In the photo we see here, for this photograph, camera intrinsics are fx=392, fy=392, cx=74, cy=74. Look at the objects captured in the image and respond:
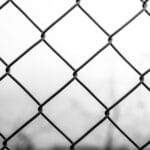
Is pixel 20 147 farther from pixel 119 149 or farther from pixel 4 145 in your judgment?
pixel 4 145

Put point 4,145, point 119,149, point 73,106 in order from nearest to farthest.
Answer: point 4,145, point 119,149, point 73,106

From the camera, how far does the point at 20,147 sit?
7.30 feet

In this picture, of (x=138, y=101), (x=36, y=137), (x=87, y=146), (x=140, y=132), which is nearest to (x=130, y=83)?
(x=138, y=101)

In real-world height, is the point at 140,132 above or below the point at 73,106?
below

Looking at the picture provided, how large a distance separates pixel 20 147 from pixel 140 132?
0.76 meters

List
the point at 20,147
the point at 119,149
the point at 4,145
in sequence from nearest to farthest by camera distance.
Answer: the point at 4,145
the point at 20,147
the point at 119,149

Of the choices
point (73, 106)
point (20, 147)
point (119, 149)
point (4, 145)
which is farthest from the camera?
point (73, 106)

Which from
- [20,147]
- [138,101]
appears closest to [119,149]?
[138,101]

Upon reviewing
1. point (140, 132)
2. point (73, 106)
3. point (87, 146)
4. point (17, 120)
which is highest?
point (17, 120)

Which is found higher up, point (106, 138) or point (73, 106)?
point (73, 106)

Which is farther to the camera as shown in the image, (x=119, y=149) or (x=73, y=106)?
(x=73, y=106)

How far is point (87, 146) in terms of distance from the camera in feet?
7.76

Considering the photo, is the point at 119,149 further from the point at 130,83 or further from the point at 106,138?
the point at 130,83

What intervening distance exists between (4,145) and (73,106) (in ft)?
5.86
